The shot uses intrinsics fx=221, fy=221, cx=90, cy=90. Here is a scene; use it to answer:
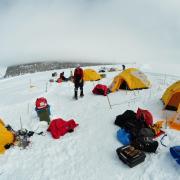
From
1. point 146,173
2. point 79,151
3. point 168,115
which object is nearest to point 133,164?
point 146,173

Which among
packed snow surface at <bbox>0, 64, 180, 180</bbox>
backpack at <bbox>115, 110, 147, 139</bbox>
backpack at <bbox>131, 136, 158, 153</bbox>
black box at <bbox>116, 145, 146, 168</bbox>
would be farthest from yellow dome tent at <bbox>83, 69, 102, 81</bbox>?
black box at <bbox>116, 145, 146, 168</bbox>

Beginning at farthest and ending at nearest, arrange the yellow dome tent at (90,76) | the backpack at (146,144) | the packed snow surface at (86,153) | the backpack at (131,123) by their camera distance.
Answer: the yellow dome tent at (90,76), the backpack at (131,123), the backpack at (146,144), the packed snow surface at (86,153)

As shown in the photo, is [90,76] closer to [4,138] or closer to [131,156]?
[4,138]

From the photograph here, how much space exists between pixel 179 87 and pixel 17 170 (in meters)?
8.51

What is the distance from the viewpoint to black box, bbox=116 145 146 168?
7163mm

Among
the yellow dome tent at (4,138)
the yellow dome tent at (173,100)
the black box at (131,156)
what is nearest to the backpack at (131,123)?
the black box at (131,156)

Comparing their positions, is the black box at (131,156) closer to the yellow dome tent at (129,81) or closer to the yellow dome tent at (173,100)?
the yellow dome tent at (173,100)

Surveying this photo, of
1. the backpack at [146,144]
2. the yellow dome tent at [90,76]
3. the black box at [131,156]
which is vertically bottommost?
the black box at [131,156]

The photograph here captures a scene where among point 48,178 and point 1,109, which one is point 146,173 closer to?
point 48,178

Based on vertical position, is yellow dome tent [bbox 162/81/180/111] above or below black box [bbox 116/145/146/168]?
above

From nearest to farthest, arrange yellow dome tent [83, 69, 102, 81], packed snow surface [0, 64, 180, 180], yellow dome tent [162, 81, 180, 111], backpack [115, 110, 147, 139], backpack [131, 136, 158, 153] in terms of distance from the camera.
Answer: packed snow surface [0, 64, 180, 180], backpack [131, 136, 158, 153], backpack [115, 110, 147, 139], yellow dome tent [162, 81, 180, 111], yellow dome tent [83, 69, 102, 81]

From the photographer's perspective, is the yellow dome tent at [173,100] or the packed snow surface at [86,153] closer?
the packed snow surface at [86,153]

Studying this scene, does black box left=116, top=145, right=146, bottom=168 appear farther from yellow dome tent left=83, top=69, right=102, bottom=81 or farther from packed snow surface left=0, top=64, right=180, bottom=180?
yellow dome tent left=83, top=69, right=102, bottom=81

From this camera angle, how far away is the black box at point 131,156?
7.16 meters
